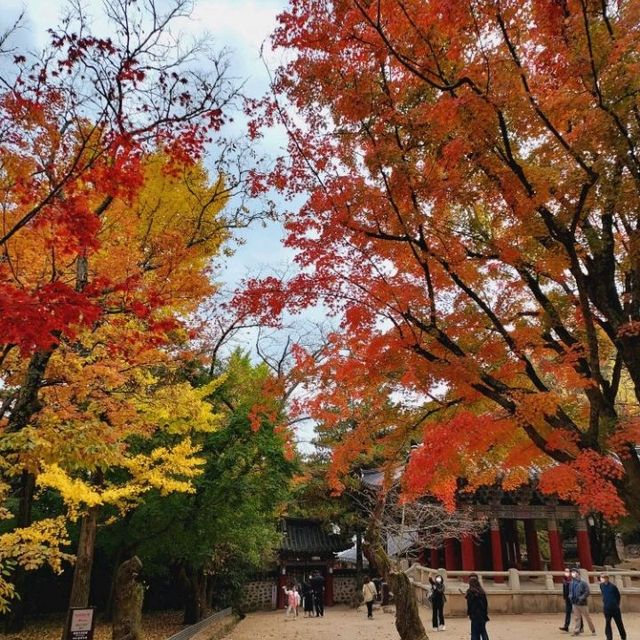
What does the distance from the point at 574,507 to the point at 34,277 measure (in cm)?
2326

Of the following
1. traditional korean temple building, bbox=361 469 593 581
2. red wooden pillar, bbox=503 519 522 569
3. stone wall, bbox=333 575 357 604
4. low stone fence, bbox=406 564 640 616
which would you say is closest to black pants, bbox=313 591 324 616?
traditional korean temple building, bbox=361 469 593 581

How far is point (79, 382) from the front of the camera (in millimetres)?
9344

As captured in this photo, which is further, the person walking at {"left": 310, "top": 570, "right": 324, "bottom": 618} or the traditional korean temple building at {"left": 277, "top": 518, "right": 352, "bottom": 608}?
the traditional korean temple building at {"left": 277, "top": 518, "right": 352, "bottom": 608}

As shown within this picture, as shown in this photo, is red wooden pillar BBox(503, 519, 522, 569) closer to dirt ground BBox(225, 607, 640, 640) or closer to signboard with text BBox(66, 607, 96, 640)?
dirt ground BBox(225, 607, 640, 640)

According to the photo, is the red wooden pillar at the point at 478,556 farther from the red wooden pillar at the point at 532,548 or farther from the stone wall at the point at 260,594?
the stone wall at the point at 260,594

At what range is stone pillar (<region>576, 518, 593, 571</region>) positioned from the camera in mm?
21938

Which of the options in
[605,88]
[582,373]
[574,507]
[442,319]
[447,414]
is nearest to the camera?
[605,88]

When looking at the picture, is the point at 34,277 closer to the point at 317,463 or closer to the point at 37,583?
the point at 37,583

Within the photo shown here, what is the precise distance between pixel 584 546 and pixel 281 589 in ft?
54.1

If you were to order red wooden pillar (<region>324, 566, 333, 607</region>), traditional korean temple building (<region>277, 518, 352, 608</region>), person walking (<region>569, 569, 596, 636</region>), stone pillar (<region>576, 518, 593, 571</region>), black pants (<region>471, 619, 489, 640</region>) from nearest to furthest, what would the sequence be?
black pants (<region>471, 619, 489, 640</region>) < person walking (<region>569, 569, 596, 636</region>) < stone pillar (<region>576, 518, 593, 571</region>) < traditional korean temple building (<region>277, 518, 352, 608</region>) < red wooden pillar (<region>324, 566, 333, 607</region>)

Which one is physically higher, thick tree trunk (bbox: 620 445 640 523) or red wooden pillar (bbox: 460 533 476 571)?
thick tree trunk (bbox: 620 445 640 523)

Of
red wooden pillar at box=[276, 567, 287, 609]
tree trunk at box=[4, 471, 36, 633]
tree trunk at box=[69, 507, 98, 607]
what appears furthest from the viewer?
red wooden pillar at box=[276, 567, 287, 609]

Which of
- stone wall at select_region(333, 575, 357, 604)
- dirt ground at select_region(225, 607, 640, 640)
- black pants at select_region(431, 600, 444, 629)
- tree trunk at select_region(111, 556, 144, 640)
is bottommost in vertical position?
stone wall at select_region(333, 575, 357, 604)

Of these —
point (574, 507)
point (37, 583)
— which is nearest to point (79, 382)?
point (37, 583)
